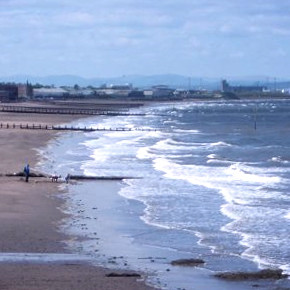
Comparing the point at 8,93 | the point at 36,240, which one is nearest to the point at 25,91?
the point at 8,93

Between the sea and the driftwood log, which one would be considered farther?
the sea

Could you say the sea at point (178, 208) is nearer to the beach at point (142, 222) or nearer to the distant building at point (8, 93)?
the beach at point (142, 222)

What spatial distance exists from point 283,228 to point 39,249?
703cm

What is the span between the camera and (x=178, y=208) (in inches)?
1111

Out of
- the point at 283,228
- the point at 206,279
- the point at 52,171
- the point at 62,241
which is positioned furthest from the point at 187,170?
the point at 206,279

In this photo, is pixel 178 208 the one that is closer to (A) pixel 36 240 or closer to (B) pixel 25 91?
(A) pixel 36 240

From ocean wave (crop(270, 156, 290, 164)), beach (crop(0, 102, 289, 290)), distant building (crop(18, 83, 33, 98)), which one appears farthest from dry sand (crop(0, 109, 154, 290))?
distant building (crop(18, 83, 33, 98))

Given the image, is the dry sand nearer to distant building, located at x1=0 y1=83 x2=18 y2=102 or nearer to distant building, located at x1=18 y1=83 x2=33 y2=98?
distant building, located at x1=0 y1=83 x2=18 y2=102

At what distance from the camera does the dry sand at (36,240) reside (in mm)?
17000

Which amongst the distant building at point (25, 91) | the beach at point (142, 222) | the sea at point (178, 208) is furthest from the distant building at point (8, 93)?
A: the beach at point (142, 222)

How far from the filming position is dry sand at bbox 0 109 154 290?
1700 cm

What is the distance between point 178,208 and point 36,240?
7.27m

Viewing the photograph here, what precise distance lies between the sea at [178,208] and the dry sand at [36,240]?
23.3 inches

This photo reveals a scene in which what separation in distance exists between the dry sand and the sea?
59 cm
